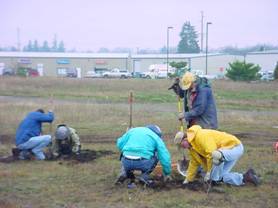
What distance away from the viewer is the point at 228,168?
8375 millimetres

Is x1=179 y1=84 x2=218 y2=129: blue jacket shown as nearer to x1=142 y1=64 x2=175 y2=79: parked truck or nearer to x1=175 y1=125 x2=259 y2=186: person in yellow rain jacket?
x1=175 y1=125 x2=259 y2=186: person in yellow rain jacket

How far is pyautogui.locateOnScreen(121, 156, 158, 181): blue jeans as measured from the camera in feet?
26.5

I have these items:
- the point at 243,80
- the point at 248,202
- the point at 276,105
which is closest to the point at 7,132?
the point at 248,202

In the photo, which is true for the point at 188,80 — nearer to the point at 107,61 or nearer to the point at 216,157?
the point at 216,157

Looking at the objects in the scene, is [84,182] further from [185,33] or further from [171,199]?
[185,33]

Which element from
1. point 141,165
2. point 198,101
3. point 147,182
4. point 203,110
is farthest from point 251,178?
point 141,165

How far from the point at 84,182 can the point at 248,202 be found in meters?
2.83

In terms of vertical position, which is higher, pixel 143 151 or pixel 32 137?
pixel 143 151

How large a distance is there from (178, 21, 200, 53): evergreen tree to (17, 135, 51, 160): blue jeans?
120m

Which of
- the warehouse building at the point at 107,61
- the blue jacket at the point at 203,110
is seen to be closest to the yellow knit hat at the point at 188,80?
the blue jacket at the point at 203,110

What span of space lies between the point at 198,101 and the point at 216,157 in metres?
1.60

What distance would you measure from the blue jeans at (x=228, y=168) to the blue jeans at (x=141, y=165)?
956 mm

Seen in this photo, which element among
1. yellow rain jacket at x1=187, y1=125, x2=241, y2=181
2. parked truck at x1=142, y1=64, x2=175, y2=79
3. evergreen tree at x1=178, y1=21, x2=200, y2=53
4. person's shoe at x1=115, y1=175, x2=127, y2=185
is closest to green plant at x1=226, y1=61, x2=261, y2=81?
parked truck at x1=142, y1=64, x2=175, y2=79

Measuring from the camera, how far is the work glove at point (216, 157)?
25.2ft
